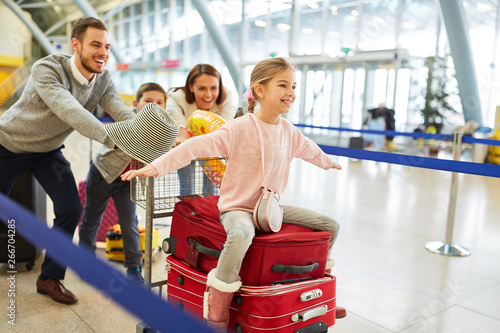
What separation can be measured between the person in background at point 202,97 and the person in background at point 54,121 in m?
0.35

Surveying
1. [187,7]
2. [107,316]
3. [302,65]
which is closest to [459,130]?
[107,316]

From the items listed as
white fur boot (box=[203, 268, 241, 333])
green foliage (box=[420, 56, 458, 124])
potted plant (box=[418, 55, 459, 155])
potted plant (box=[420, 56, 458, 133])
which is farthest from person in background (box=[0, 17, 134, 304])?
green foliage (box=[420, 56, 458, 124])

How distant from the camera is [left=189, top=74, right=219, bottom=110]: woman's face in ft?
9.66

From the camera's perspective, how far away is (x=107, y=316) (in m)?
2.66

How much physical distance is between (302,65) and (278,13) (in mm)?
A: 2512

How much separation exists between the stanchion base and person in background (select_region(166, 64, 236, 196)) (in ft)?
8.18

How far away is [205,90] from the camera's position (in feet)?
9.72

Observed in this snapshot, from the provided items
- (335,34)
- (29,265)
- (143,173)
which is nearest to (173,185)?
(143,173)

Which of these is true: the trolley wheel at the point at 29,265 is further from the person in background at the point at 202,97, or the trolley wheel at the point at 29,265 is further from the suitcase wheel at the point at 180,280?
the suitcase wheel at the point at 180,280

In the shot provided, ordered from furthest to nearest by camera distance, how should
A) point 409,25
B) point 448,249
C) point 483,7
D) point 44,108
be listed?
point 409,25
point 483,7
point 448,249
point 44,108

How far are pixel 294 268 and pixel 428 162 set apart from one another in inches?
50.8

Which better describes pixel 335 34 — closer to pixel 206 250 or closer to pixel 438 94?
pixel 438 94

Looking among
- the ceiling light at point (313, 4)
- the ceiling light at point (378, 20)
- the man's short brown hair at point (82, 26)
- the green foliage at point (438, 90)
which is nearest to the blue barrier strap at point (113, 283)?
the man's short brown hair at point (82, 26)

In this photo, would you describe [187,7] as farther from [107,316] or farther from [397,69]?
[107,316]
